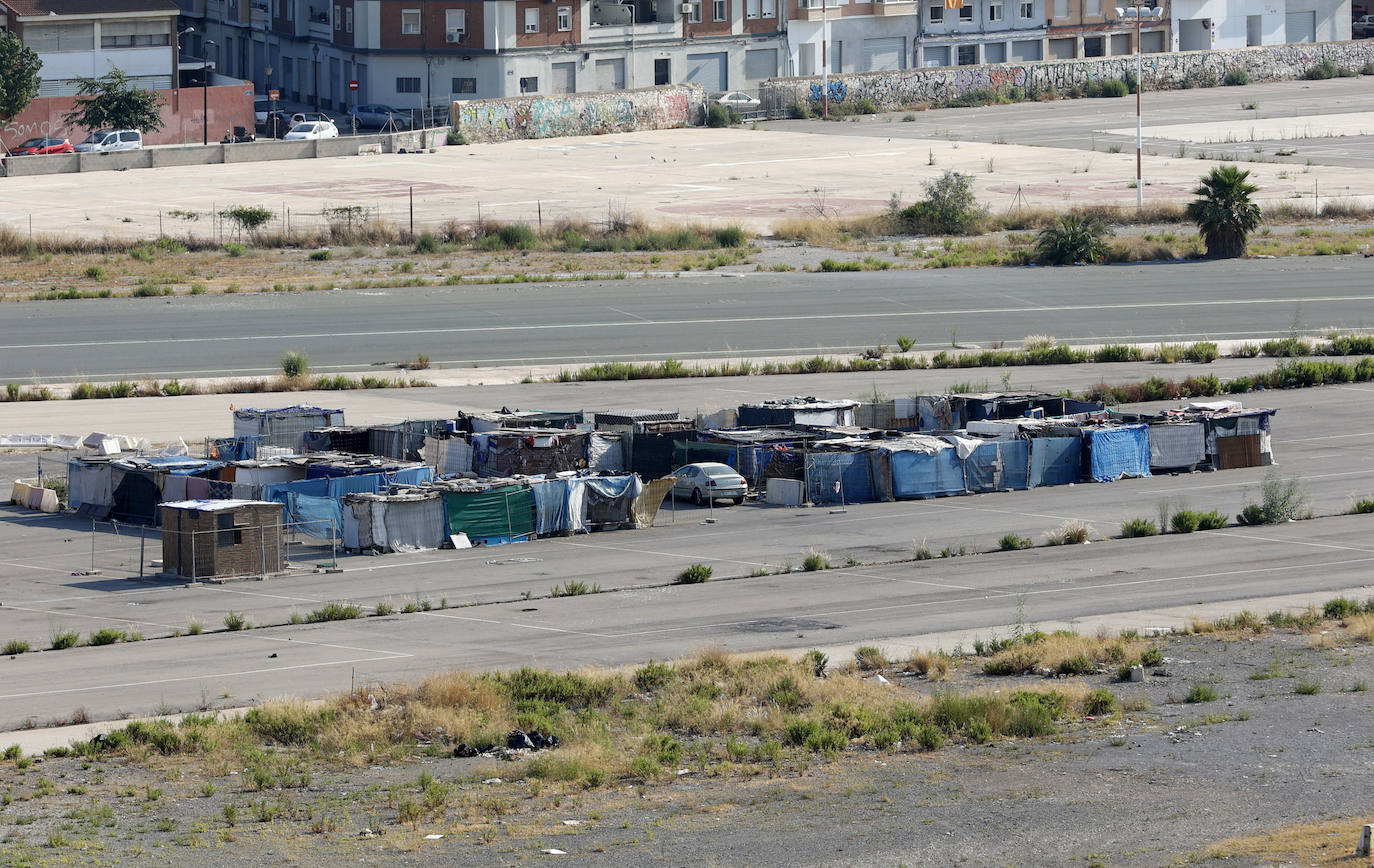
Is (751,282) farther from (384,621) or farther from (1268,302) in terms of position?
A: (384,621)

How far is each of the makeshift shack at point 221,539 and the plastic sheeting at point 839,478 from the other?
13134 millimetres

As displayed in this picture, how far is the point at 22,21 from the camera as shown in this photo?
391 ft

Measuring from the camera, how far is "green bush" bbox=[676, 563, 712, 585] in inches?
1407

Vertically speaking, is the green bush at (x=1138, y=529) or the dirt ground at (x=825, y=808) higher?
the green bush at (x=1138, y=529)

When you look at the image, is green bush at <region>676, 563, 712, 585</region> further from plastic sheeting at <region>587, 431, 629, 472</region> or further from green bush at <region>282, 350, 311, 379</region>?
green bush at <region>282, 350, 311, 379</region>

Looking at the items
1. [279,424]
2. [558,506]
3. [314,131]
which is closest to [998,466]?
[558,506]

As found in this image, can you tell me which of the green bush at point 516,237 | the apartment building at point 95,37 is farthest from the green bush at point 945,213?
the apartment building at point 95,37

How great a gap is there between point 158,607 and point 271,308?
125 ft

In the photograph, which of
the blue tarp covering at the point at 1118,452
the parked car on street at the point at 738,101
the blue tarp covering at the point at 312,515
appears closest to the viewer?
the blue tarp covering at the point at 312,515

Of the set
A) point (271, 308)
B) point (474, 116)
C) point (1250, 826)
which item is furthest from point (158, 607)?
point (474, 116)

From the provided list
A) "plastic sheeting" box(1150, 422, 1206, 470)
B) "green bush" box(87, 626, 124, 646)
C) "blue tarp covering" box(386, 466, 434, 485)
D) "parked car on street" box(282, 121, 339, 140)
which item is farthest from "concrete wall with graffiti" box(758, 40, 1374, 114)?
"green bush" box(87, 626, 124, 646)

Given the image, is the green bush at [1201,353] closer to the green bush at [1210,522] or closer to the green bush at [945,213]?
the green bush at [1210,522]

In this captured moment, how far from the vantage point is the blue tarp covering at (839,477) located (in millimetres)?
44031

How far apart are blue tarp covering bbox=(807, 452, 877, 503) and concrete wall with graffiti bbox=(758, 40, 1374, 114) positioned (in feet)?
306
